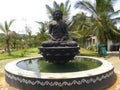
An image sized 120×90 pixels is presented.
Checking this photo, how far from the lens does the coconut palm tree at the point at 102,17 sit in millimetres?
21594

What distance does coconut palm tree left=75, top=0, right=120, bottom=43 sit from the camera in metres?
21.6

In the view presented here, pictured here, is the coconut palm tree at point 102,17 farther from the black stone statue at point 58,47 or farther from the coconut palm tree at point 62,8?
the black stone statue at point 58,47

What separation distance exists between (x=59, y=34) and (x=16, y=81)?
355 centimetres

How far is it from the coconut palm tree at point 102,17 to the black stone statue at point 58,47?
38.4 ft

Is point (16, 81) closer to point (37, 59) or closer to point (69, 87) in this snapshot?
point (69, 87)

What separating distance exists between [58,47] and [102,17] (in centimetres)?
1398

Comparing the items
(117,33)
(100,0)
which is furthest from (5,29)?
(117,33)

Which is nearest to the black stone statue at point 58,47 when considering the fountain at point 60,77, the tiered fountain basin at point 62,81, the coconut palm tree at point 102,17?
the fountain at point 60,77

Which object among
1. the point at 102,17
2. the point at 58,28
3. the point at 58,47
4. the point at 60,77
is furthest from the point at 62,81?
the point at 102,17

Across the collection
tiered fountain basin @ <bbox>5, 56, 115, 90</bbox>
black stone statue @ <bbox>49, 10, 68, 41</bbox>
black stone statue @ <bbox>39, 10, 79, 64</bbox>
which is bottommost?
tiered fountain basin @ <bbox>5, 56, 115, 90</bbox>

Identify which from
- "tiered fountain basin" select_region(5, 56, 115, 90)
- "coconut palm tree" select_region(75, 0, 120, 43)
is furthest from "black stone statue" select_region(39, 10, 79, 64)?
"coconut palm tree" select_region(75, 0, 120, 43)

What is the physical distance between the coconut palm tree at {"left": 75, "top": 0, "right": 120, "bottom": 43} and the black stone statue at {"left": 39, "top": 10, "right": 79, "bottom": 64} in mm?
11712

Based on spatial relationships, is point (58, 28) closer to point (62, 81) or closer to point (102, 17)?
point (62, 81)

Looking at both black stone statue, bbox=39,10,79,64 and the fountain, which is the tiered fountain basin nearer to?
the fountain
